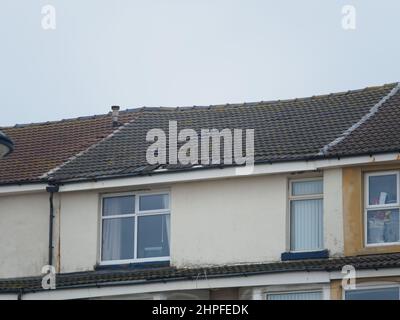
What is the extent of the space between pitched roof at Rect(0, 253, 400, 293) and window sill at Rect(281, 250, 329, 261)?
0.32 metres

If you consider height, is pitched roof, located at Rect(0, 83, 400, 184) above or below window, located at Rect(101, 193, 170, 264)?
above

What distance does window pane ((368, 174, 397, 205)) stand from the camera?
4131cm

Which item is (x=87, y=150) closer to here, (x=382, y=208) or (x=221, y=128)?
(x=221, y=128)

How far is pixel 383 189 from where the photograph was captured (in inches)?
1633

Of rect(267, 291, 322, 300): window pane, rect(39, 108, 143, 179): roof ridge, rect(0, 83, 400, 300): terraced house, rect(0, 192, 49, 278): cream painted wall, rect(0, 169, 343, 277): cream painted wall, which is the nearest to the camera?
rect(267, 291, 322, 300): window pane

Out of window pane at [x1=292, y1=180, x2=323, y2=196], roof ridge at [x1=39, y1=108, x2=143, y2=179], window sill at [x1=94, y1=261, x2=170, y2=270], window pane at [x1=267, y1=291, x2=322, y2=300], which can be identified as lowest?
window pane at [x1=267, y1=291, x2=322, y2=300]

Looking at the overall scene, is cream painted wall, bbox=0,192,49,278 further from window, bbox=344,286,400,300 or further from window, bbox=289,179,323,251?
window, bbox=344,286,400,300

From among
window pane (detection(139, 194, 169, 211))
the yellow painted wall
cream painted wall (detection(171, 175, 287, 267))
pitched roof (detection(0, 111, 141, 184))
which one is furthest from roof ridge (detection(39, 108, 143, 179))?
the yellow painted wall

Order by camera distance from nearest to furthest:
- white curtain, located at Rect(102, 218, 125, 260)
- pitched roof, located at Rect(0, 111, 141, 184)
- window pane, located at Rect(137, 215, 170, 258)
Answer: window pane, located at Rect(137, 215, 170, 258) → white curtain, located at Rect(102, 218, 125, 260) → pitched roof, located at Rect(0, 111, 141, 184)

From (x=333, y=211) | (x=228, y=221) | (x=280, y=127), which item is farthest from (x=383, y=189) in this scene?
(x=280, y=127)

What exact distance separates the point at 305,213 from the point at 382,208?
76.3 inches

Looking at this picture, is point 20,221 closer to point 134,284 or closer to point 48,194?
point 48,194

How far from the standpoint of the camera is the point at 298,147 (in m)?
43.3
